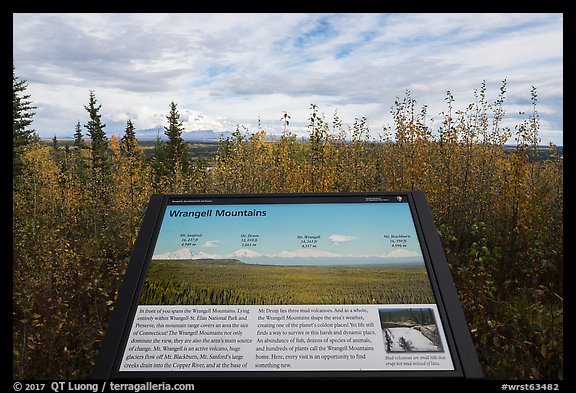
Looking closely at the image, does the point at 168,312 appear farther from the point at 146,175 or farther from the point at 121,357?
the point at 146,175

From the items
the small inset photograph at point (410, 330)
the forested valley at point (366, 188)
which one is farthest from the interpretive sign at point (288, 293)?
the forested valley at point (366, 188)

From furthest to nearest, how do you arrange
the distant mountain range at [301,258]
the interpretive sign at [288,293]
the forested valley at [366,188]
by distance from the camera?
1. the forested valley at [366,188]
2. the distant mountain range at [301,258]
3. the interpretive sign at [288,293]

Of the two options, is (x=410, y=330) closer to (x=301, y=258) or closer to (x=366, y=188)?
(x=301, y=258)

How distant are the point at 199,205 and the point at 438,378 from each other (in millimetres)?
1766

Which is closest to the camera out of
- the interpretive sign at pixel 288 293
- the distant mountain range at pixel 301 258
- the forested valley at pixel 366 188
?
the interpretive sign at pixel 288 293

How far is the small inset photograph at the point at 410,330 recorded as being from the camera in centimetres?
259

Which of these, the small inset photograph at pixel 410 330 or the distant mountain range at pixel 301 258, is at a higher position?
the distant mountain range at pixel 301 258

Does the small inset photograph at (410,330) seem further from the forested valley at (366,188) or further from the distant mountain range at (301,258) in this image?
the forested valley at (366,188)

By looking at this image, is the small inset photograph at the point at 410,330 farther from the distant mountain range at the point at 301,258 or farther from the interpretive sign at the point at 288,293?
the distant mountain range at the point at 301,258

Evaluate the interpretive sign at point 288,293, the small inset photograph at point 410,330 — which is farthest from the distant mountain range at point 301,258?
the small inset photograph at point 410,330

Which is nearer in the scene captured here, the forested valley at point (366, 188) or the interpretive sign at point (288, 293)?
the interpretive sign at point (288, 293)

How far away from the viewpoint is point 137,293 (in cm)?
288

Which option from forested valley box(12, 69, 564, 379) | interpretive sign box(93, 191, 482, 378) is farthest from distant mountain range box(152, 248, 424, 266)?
forested valley box(12, 69, 564, 379)

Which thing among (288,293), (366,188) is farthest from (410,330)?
(366,188)
